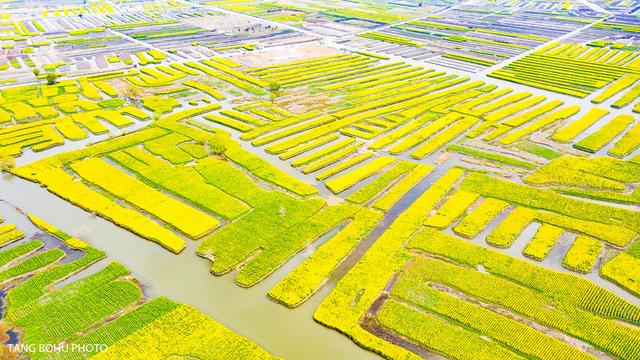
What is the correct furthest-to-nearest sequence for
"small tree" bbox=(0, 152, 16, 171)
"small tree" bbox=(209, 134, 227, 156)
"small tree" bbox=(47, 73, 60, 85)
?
"small tree" bbox=(47, 73, 60, 85) → "small tree" bbox=(209, 134, 227, 156) → "small tree" bbox=(0, 152, 16, 171)

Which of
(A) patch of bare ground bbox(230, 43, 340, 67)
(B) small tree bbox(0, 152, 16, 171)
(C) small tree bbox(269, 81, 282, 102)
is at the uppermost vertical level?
(A) patch of bare ground bbox(230, 43, 340, 67)

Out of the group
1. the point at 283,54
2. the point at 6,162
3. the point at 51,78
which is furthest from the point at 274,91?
the point at 51,78

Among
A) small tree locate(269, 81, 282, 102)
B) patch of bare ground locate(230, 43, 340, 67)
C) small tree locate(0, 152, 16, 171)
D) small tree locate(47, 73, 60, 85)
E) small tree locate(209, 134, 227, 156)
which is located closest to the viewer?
small tree locate(0, 152, 16, 171)

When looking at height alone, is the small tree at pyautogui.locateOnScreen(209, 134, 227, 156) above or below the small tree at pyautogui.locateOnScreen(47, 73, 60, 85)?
below

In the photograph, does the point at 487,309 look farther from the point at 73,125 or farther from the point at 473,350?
the point at 73,125

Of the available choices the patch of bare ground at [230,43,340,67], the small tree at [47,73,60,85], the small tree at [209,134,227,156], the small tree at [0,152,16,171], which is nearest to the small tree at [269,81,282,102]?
the small tree at [209,134,227,156]

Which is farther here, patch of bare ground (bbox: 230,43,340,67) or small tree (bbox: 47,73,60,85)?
patch of bare ground (bbox: 230,43,340,67)

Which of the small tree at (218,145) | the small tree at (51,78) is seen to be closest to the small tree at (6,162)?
the small tree at (218,145)

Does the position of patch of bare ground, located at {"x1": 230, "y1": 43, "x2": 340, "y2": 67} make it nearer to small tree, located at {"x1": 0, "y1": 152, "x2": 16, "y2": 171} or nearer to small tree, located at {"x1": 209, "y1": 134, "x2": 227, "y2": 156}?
small tree, located at {"x1": 209, "y1": 134, "x2": 227, "y2": 156}

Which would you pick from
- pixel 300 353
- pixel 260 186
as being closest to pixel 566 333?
pixel 300 353

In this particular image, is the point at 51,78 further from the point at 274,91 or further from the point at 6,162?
the point at 274,91

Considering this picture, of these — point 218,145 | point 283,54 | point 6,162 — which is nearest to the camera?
point 6,162
